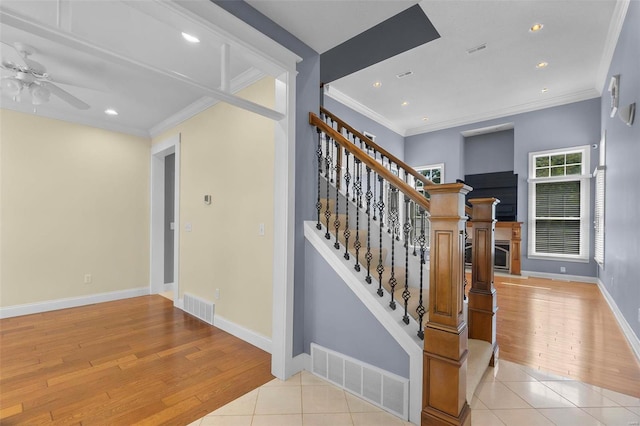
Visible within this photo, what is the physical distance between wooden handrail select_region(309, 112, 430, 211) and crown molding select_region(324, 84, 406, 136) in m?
3.06

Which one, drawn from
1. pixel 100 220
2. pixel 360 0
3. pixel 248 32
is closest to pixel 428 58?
pixel 360 0

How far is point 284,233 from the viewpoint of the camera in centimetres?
238

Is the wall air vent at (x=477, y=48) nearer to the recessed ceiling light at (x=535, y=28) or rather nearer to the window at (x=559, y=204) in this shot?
the recessed ceiling light at (x=535, y=28)

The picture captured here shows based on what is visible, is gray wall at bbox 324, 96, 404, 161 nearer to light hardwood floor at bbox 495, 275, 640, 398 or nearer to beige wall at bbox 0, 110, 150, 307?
beige wall at bbox 0, 110, 150, 307

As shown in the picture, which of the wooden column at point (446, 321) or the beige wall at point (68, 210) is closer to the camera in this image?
the wooden column at point (446, 321)

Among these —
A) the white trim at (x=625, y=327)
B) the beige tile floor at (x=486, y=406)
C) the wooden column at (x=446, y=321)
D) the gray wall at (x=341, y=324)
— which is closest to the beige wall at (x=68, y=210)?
the beige tile floor at (x=486, y=406)

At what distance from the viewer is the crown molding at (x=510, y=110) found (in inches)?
223

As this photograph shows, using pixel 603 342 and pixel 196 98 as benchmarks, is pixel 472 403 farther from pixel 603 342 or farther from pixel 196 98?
pixel 196 98

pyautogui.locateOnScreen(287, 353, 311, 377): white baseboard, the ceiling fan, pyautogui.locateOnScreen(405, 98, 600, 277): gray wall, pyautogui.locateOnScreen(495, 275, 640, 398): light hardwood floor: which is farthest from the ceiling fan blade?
pyautogui.locateOnScreen(405, 98, 600, 277): gray wall

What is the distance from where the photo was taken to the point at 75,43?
4.56 feet

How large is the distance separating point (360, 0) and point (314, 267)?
6.97ft

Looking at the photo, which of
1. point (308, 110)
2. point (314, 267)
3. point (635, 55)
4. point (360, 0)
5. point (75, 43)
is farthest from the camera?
point (635, 55)

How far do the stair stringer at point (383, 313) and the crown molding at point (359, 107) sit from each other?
3.83 meters

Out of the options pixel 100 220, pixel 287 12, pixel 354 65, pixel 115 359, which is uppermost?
pixel 354 65
